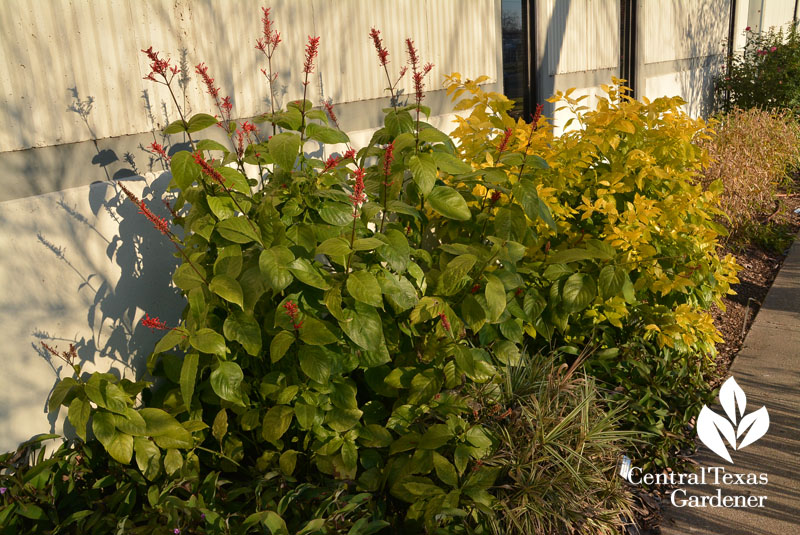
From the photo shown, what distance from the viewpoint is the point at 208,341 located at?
7.20 ft

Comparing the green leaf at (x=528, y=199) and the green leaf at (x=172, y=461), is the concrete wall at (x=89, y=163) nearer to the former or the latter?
the green leaf at (x=172, y=461)

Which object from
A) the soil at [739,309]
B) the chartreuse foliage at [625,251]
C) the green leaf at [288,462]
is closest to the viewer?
the green leaf at [288,462]

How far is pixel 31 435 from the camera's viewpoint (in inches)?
96.9

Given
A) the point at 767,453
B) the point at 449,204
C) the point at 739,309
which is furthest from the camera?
the point at 739,309

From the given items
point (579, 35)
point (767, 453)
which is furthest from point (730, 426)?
point (579, 35)

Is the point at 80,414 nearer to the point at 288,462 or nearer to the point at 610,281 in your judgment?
the point at 288,462

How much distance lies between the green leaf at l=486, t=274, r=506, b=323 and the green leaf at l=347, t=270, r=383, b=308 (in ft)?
1.63

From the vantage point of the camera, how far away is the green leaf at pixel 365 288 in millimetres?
2158

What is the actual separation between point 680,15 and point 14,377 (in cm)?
938

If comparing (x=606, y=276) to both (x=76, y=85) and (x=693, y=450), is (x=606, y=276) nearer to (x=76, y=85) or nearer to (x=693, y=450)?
(x=693, y=450)

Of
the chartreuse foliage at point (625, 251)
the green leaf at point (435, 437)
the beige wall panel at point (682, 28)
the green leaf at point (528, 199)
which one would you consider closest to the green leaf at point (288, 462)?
the green leaf at point (435, 437)

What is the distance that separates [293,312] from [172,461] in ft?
2.34

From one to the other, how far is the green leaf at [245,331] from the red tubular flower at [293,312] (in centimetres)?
14

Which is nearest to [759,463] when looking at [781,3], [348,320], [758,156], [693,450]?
[693,450]
